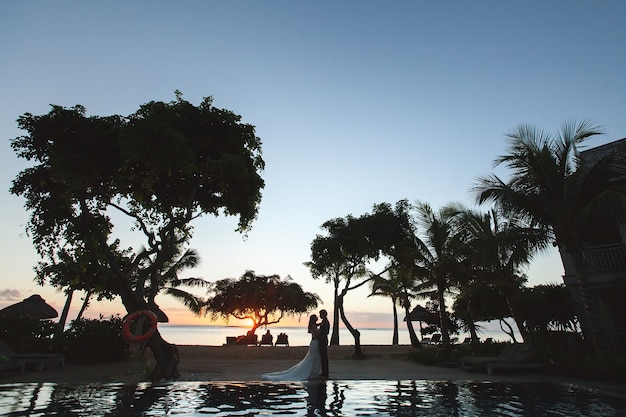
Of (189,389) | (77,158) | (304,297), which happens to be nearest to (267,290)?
(304,297)

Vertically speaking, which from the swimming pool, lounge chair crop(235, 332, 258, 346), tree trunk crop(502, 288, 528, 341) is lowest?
the swimming pool

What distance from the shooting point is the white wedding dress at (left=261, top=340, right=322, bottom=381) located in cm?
1232

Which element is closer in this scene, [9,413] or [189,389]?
[9,413]

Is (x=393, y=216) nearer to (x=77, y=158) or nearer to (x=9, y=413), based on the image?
(x=77, y=158)

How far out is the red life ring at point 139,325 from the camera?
1239 centimetres

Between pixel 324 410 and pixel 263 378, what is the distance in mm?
5518

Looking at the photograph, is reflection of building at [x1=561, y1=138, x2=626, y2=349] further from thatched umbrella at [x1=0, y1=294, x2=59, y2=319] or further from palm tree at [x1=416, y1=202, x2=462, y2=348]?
thatched umbrella at [x1=0, y1=294, x2=59, y2=319]

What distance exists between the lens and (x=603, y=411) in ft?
23.7

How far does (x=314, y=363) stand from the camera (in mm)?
12727

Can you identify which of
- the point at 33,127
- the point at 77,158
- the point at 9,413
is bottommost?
the point at 9,413

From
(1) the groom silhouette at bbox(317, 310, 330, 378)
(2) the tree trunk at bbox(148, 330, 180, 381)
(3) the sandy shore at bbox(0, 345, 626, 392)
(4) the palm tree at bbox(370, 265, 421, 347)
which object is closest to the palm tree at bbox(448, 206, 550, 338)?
(3) the sandy shore at bbox(0, 345, 626, 392)

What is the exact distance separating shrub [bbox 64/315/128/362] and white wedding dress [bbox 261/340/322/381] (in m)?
10.1

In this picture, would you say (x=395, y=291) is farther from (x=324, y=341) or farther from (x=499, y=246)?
(x=324, y=341)

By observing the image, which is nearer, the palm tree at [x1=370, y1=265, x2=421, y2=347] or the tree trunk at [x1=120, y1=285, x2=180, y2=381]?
the tree trunk at [x1=120, y1=285, x2=180, y2=381]
